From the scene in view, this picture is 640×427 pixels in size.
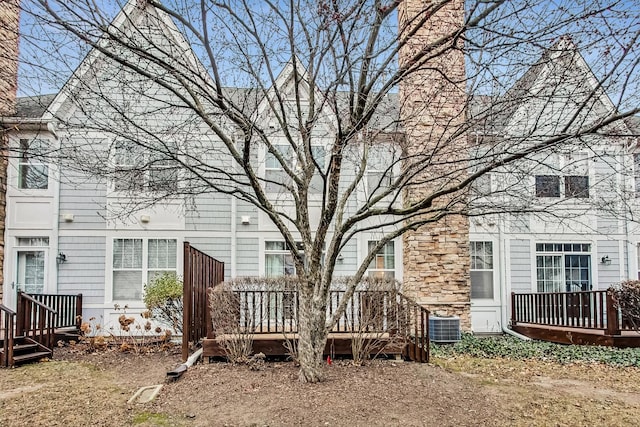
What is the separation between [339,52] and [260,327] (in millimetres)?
4322

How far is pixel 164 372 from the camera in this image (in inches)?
278

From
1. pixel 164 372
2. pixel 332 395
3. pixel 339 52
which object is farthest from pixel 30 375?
pixel 339 52

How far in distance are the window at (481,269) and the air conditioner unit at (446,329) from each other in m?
2.79

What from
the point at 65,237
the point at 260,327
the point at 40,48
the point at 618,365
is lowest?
the point at 618,365

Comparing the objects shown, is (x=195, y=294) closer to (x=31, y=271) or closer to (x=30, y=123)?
(x=30, y=123)

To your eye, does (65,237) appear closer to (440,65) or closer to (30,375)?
(30,375)

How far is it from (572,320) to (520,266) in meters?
2.45

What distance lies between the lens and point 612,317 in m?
9.18

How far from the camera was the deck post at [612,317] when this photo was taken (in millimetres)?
9141

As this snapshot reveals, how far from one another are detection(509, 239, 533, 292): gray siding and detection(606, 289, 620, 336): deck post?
11.0ft

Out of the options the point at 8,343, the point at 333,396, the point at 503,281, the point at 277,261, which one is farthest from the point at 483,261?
the point at 8,343

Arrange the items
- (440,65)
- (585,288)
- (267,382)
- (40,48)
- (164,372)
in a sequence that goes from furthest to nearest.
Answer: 1. (585,288)
2. (164,372)
3. (267,382)
4. (440,65)
5. (40,48)

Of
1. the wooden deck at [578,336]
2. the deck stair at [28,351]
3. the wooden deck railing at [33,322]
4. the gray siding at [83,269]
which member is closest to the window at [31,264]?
the gray siding at [83,269]

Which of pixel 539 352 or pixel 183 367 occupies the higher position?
pixel 183 367
